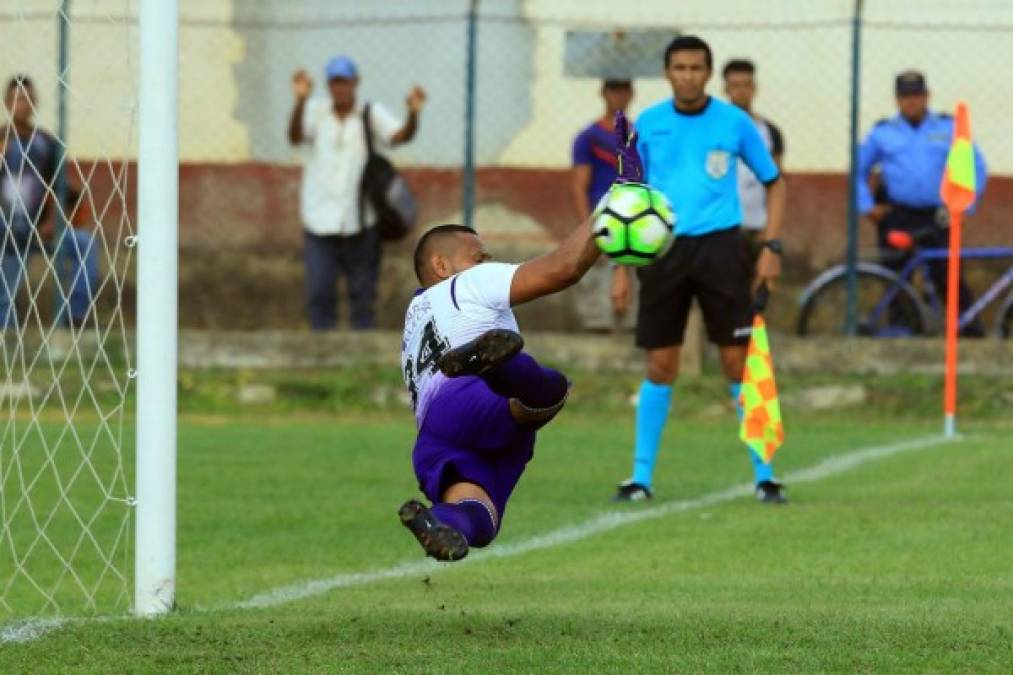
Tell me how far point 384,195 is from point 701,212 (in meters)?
6.14

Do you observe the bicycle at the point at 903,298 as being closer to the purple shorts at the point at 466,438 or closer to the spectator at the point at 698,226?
the spectator at the point at 698,226

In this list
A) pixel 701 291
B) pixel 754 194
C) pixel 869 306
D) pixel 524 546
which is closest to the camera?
pixel 524 546

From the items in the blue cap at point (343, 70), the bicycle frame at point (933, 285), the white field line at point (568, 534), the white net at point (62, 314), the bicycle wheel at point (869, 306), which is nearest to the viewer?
the white field line at point (568, 534)


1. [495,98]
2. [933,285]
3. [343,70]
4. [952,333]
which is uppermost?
[343,70]

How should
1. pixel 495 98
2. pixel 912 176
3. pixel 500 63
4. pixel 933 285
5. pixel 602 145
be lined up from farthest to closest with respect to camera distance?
pixel 495 98
pixel 500 63
pixel 933 285
pixel 912 176
pixel 602 145

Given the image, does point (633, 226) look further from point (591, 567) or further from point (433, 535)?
point (591, 567)

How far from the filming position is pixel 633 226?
660 centimetres

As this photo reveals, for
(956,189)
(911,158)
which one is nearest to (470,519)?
(956,189)

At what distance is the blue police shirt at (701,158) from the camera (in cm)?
1234

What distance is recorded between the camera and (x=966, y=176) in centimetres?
1647

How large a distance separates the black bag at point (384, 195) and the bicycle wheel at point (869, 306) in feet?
10.9

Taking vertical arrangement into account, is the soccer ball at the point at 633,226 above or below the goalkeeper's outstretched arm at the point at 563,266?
above

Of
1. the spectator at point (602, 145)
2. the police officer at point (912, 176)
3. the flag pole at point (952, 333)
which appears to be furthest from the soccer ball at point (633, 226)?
the police officer at point (912, 176)

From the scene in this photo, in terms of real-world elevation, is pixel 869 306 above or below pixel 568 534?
above
